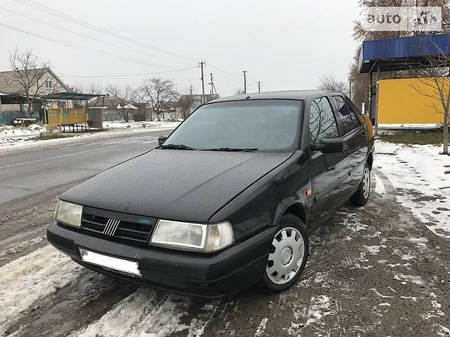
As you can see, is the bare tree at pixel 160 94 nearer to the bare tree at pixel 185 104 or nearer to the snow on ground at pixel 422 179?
the bare tree at pixel 185 104

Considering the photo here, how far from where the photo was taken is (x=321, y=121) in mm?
3637

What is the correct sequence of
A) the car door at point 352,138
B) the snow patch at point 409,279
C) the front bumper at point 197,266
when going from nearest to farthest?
the front bumper at point 197,266 < the snow patch at point 409,279 < the car door at point 352,138

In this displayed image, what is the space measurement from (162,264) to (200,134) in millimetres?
1836

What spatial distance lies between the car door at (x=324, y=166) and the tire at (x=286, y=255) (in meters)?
0.45

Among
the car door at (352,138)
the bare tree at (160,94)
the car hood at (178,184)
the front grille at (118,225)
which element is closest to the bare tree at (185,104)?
the bare tree at (160,94)

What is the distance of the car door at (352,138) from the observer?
416 cm

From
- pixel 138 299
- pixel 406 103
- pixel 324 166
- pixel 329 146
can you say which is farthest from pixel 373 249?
pixel 406 103

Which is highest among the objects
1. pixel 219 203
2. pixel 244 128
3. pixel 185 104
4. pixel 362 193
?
pixel 185 104

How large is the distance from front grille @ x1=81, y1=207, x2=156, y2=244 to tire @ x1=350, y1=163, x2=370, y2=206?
349cm

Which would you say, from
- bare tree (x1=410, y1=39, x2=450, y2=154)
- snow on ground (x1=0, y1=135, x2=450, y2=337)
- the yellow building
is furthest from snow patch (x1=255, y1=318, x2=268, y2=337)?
the yellow building

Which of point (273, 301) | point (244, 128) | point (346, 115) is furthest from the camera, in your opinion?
point (346, 115)

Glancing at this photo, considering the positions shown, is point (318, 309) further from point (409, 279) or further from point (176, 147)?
point (176, 147)

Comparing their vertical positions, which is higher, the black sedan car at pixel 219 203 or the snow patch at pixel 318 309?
the black sedan car at pixel 219 203

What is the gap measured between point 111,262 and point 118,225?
25cm
